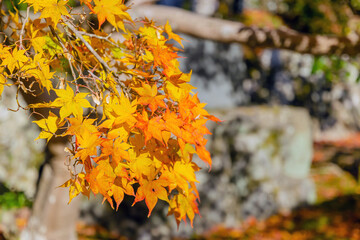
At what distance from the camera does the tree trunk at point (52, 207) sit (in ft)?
8.45

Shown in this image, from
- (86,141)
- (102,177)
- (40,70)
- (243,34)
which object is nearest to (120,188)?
(102,177)

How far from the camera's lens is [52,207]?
2643mm

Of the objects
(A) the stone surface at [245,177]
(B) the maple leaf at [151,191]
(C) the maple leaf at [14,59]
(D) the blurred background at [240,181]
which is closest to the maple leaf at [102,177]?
(B) the maple leaf at [151,191]

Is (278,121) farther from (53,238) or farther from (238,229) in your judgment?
(53,238)

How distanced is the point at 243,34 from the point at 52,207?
1.85 metres

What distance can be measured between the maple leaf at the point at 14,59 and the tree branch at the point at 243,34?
60.7 inches

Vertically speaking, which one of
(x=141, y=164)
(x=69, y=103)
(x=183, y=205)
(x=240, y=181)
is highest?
(x=69, y=103)

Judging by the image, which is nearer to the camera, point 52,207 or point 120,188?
point 120,188

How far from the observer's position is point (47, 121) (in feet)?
3.81

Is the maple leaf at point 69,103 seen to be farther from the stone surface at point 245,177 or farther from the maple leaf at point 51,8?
the stone surface at point 245,177

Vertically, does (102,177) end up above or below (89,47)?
below

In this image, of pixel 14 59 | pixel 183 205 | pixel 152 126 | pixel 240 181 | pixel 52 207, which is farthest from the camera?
pixel 240 181

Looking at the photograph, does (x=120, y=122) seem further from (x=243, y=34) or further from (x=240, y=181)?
(x=240, y=181)

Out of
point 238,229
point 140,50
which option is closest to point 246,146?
point 238,229
